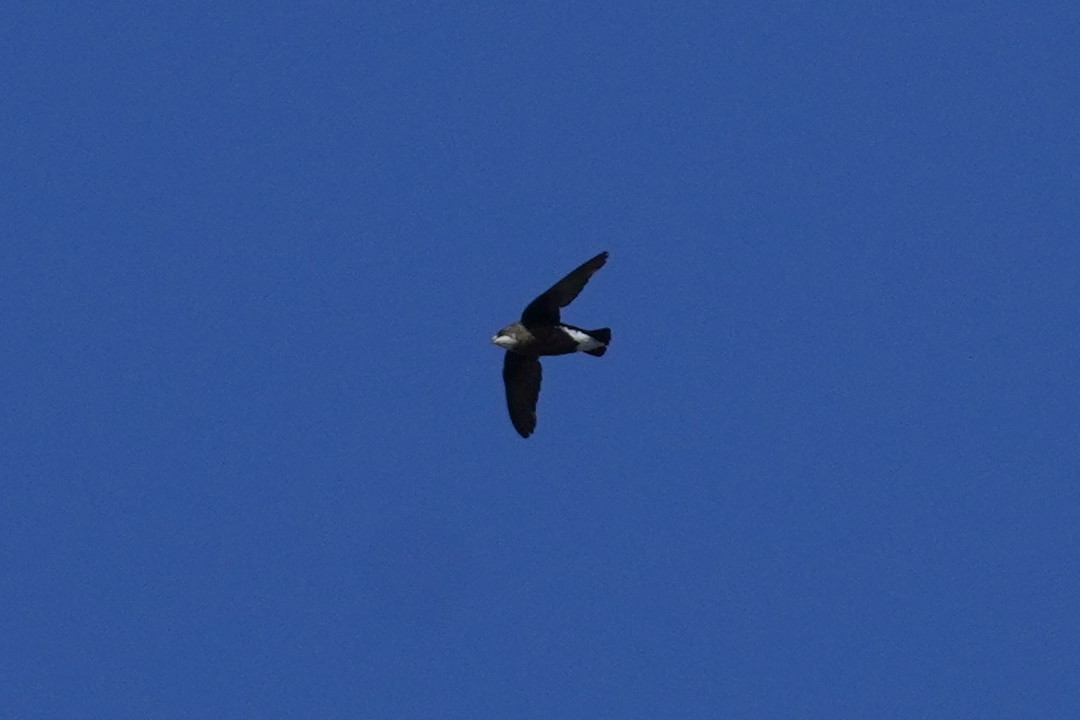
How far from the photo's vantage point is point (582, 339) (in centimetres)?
2775

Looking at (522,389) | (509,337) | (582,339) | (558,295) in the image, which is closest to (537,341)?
(509,337)

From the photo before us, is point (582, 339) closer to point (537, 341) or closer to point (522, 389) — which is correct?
point (537, 341)

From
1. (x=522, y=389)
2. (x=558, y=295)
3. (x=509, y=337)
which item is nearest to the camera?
(x=558, y=295)

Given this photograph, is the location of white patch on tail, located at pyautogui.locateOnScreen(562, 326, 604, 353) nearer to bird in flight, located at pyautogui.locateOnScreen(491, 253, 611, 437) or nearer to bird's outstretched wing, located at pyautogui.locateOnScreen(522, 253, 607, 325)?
bird in flight, located at pyautogui.locateOnScreen(491, 253, 611, 437)

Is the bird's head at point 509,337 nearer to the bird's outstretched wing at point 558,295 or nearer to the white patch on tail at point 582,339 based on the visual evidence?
the bird's outstretched wing at point 558,295

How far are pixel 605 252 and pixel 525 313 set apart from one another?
1.33m

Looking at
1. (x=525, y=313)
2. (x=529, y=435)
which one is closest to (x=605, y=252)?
(x=525, y=313)

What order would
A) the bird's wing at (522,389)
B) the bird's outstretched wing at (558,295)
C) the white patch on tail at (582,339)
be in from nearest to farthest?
the bird's outstretched wing at (558,295), the white patch on tail at (582,339), the bird's wing at (522,389)

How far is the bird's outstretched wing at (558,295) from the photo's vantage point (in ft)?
88.7

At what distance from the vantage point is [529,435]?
2886 centimetres

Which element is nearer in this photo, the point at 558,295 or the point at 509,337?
the point at 558,295

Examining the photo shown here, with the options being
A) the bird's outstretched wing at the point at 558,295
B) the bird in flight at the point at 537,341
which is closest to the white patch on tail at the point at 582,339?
the bird in flight at the point at 537,341

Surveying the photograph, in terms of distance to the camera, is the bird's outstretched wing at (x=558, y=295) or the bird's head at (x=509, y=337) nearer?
the bird's outstretched wing at (x=558, y=295)

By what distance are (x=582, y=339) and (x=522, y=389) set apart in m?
1.44
